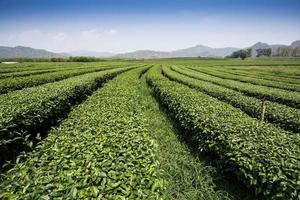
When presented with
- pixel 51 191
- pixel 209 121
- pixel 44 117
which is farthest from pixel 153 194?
pixel 44 117

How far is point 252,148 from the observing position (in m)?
4.54

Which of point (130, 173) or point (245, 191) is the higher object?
point (130, 173)

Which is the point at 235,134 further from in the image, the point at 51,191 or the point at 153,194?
the point at 51,191

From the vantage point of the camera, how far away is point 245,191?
16.2ft

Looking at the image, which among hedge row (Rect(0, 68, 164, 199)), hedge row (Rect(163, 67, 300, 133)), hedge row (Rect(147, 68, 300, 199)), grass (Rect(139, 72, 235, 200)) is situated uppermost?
hedge row (Rect(0, 68, 164, 199))

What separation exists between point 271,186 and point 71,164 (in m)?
3.59

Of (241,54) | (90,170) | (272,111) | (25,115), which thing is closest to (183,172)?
(90,170)

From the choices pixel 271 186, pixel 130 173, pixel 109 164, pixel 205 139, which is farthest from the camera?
pixel 205 139

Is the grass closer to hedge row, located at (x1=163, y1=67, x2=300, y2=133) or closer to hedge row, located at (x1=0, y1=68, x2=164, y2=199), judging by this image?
hedge row, located at (x1=0, y1=68, x2=164, y2=199)

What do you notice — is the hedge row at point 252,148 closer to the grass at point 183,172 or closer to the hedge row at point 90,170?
the grass at point 183,172

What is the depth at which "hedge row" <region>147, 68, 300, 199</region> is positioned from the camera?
3623 millimetres

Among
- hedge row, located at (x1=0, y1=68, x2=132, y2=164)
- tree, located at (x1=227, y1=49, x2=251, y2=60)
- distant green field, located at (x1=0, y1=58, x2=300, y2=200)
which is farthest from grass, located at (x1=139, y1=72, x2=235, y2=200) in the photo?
tree, located at (x1=227, y1=49, x2=251, y2=60)

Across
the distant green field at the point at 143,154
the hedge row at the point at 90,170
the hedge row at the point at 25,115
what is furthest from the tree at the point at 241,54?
the hedge row at the point at 90,170

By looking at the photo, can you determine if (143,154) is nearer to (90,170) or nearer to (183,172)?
(90,170)
